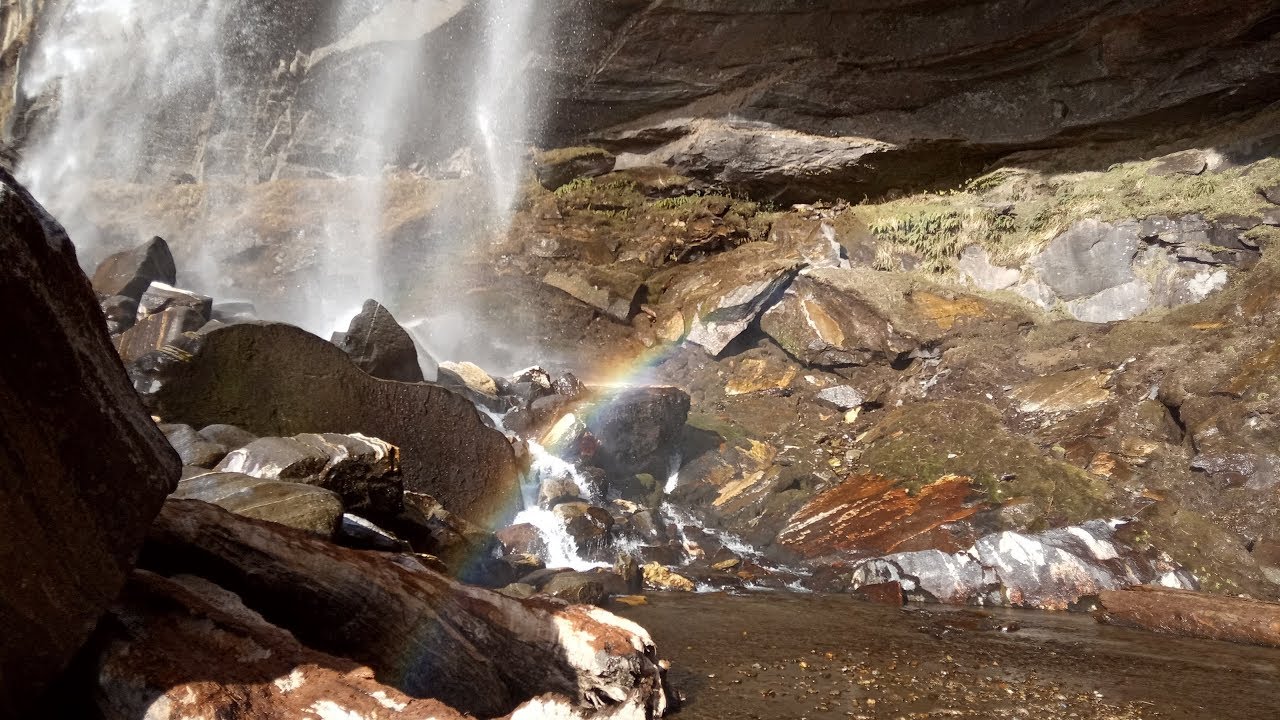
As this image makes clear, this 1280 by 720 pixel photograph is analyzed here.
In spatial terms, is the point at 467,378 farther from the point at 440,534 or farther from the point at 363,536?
the point at 363,536

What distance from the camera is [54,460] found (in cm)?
246

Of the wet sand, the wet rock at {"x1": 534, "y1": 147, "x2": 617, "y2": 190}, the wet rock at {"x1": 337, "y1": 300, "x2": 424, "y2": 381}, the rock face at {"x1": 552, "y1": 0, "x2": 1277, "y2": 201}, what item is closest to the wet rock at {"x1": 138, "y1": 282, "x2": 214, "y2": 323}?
the wet rock at {"x1": 337, "y1": 300, "x2": 424, "y2": 381}

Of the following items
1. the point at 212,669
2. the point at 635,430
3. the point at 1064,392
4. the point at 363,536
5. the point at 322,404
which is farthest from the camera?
the point at 635,430

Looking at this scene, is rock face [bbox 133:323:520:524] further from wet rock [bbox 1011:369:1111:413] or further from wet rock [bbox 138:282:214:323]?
wet rock [bbox 1011:369:1111:413]

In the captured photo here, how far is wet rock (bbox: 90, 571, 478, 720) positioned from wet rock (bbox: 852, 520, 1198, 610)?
226 inches

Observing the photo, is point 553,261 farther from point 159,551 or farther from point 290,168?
point 159,551

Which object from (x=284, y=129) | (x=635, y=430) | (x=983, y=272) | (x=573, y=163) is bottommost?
(x=635, y=430)

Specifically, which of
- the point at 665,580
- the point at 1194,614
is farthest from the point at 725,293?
the point at 1194,614

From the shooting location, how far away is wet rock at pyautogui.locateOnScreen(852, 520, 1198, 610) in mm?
7043

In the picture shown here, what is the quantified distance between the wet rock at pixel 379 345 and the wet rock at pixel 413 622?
19.7 ft

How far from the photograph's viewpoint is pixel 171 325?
440 inches

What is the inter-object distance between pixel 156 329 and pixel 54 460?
10.1 metres

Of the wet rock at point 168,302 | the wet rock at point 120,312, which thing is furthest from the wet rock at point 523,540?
the wet rock at point 120,312

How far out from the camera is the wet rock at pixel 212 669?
2.56m
